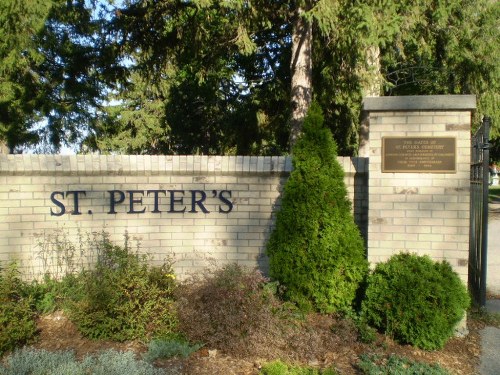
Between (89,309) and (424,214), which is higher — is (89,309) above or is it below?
below

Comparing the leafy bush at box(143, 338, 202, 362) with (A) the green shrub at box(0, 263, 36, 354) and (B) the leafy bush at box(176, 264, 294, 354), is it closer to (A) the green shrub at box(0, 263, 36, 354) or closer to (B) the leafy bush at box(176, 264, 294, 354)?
(B) the leafy bush at box(176, 264, 294, 354)

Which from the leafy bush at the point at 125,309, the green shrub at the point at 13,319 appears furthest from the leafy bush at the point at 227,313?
the green shrub at the point at 13,319

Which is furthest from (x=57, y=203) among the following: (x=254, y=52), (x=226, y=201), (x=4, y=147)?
(x=4, y=147)

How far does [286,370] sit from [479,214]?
367 centimetres

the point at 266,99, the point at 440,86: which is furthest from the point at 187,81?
the point at 440,86

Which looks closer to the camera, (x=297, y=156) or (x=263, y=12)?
(x=297, y=156)

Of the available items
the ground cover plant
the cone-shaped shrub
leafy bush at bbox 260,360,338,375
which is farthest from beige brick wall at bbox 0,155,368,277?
leafy bush at bbox 260,360,338,375

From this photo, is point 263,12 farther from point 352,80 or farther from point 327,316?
point 327,316

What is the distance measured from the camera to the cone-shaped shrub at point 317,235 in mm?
5695

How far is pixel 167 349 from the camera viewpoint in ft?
15.2

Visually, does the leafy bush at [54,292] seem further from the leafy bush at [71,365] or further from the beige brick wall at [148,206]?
the leafy bush at [71,365]

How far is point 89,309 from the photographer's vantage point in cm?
510

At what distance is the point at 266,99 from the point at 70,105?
694cm

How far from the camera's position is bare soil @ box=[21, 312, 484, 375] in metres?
4.47
